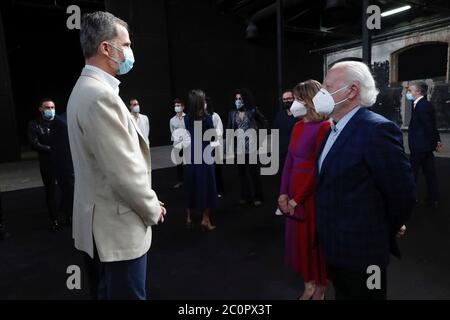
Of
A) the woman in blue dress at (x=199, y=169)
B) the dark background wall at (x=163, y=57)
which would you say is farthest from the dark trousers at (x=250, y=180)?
the dark background wall at (x=163, y=57)

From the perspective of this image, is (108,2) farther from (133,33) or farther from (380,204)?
(380,204)

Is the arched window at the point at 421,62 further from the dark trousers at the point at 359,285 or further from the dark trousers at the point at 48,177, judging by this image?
the dark trousers at the point at 48,177

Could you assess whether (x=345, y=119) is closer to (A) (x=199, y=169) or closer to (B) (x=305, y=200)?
(B) (x=305, y=200)

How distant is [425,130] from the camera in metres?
3.94

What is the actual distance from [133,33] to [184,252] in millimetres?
8512

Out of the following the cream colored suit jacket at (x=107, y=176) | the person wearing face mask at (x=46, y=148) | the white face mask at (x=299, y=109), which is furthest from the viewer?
the person wearing face mask at (x=46, y=148)

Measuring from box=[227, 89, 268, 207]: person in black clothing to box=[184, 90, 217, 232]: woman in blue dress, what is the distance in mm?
825

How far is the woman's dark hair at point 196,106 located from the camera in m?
3.38

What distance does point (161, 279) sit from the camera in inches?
98.3

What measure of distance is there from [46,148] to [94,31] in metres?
2.67

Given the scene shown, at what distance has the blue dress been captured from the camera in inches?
136

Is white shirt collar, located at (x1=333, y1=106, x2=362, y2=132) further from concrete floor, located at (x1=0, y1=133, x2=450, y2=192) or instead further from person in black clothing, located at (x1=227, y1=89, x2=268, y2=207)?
concrete floor, located at (x1=0, y1=133, x2=450, y2=192)

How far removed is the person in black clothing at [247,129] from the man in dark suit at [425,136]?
6.39ft

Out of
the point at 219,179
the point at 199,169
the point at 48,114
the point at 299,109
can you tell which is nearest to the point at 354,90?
the point at 299,109
